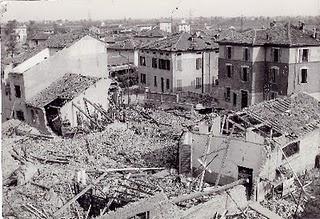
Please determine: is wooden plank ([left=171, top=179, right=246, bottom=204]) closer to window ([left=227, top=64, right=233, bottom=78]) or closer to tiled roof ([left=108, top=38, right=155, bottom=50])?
window ([left=227, top=64, right=233, bottom=78])

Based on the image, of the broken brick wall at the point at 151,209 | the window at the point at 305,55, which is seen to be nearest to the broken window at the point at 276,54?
the window at the point at 305,55

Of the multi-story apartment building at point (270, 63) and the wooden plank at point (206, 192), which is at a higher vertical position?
the multi-story apartment building at point (270, 63)

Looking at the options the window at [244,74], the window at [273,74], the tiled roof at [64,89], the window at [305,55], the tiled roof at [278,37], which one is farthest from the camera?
the window at [244,74]

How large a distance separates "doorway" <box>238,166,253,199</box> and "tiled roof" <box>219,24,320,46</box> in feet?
52.9

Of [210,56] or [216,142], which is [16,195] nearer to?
[216,142]

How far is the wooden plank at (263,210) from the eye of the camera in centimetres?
1587

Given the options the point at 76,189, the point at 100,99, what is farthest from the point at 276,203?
the point at 100,99

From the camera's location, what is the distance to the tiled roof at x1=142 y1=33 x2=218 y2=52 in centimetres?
4094

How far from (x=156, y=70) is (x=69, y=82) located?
16.3 meters

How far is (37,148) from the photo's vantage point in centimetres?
2278

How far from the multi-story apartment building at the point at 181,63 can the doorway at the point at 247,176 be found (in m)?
23.7

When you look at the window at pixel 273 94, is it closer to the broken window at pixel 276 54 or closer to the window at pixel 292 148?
the broken window at pixel 276 54

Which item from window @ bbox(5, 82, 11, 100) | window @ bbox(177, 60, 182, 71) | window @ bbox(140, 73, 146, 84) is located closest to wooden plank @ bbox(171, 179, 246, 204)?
window @ bbox(5, 82, 11, 100)

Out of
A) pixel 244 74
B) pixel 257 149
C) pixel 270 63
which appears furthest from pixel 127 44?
pixel 257 149
